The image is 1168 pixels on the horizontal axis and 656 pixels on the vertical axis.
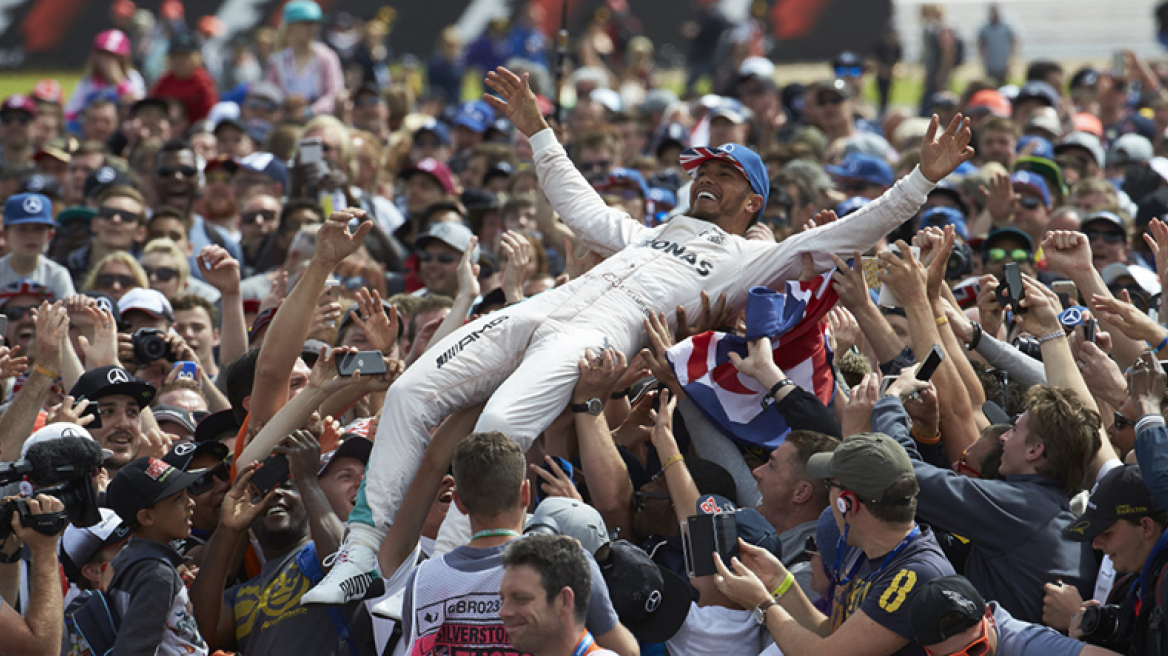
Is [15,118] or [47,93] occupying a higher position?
[15,118]

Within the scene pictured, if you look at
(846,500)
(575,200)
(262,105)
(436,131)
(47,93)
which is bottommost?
(47,93)

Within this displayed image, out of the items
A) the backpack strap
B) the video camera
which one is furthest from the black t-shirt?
the video camera

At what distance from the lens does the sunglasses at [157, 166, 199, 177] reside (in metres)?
11.6

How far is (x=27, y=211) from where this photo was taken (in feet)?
31.3

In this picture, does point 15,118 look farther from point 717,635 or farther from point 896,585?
point 896,585

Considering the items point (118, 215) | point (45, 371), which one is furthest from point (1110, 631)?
point (118, 215)

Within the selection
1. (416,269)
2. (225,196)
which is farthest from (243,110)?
(416,269)

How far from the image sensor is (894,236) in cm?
935

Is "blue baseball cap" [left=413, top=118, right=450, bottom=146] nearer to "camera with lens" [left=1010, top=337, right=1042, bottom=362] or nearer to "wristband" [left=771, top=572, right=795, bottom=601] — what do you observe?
"camera with lens" [left=1010, top=337, right=1042, bottom=362]

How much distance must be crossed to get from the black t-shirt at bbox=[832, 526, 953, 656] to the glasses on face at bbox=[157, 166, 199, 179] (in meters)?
8.37

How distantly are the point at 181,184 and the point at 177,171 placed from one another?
11 centimetres

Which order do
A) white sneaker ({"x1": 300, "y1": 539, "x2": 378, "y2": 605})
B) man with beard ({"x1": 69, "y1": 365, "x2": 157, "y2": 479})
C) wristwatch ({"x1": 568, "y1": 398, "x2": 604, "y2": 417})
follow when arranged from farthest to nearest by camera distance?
1. man with beard ({"x1": 69, "y1": 365, "x2": 157, "y2": 479})
2. wristwatch ({"x1": 568, "y1": 398, "x2": 604, "y2": 417})
3. white sneaker ({"x1": 300, "y1": 539, "x2": 378, "y2": 605})

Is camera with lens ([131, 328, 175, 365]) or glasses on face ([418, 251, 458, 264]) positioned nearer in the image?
camera with lens ([131, 328, 175, 365])

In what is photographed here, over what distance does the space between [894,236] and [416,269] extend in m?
3.50
